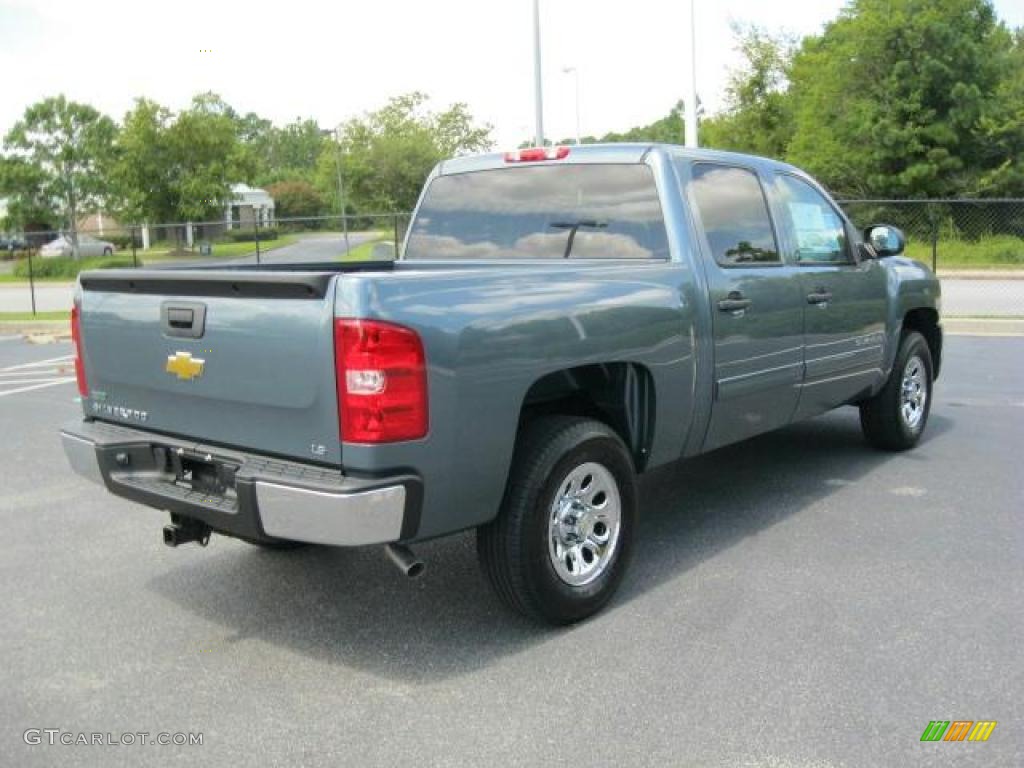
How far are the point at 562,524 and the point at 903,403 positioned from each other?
148 inches

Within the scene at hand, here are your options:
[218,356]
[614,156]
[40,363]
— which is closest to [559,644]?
[218,356]

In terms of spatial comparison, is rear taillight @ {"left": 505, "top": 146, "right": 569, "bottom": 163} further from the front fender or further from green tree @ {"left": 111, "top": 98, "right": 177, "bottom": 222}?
green tree @ {"left": 111, "top": 98, "right": 177, "bottom": 222}

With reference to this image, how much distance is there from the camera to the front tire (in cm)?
379

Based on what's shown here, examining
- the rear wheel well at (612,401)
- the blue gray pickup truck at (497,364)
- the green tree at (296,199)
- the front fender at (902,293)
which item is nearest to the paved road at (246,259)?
the front fender at (902,293)

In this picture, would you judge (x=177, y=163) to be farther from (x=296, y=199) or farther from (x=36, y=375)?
(x=296, y=199)

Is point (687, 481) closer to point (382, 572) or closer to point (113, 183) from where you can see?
point (382, 572)

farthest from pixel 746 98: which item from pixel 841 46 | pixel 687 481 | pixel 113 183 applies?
pixel 687 481

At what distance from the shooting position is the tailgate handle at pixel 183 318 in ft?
12.2

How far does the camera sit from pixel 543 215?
16.7ft

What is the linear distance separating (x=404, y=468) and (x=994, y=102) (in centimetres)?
3519

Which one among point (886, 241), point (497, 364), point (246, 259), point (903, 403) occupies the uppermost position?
point (246, 259)

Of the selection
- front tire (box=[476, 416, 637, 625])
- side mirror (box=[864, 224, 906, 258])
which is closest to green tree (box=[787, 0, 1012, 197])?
side mirror (box=[864, 224, 906, 258])

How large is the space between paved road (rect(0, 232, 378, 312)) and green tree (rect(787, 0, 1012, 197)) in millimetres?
16508

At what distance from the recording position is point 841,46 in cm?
3456
